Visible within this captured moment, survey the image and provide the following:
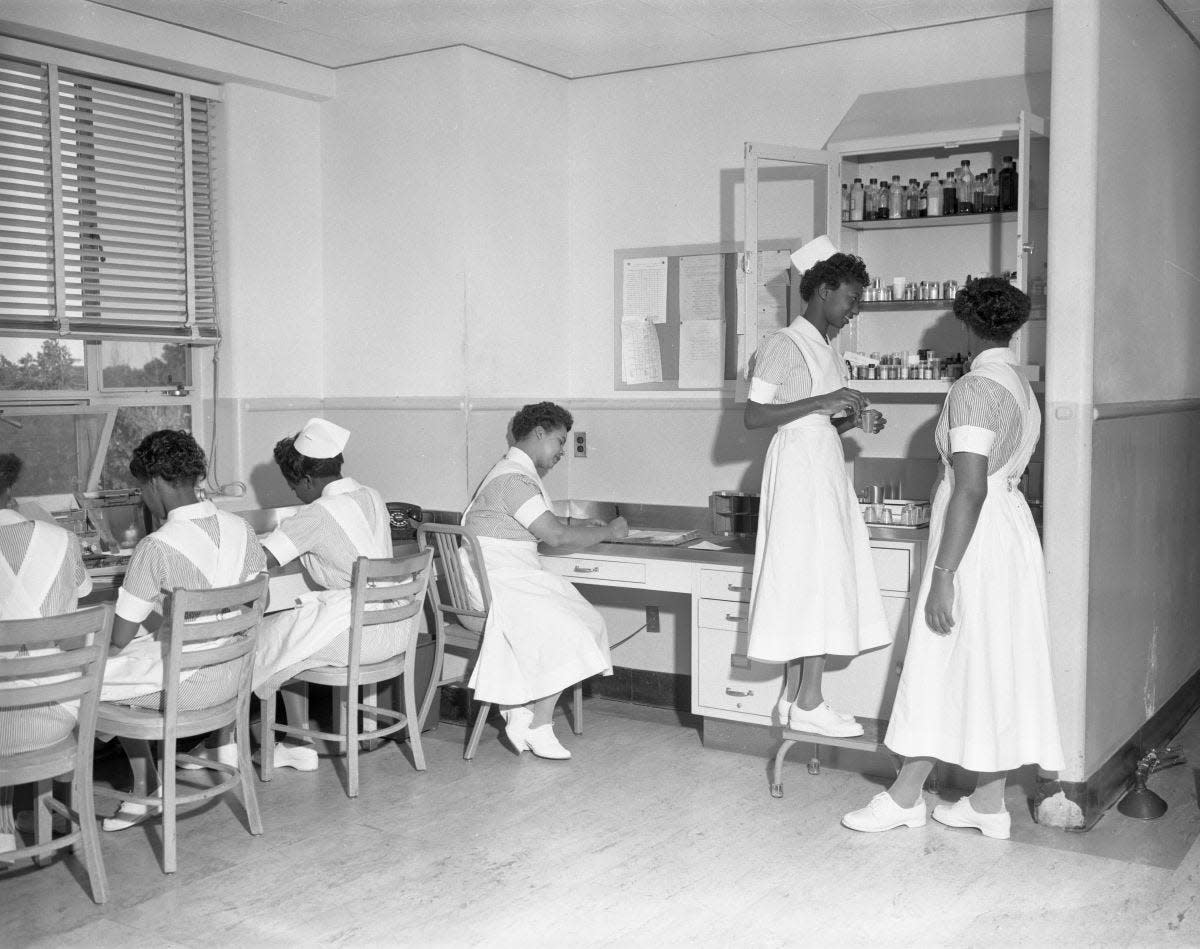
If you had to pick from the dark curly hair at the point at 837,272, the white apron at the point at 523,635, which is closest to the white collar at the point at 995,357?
the dark curly hair at the point at 837,272

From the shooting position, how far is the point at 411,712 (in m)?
4.43

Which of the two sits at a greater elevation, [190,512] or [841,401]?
[841,401]

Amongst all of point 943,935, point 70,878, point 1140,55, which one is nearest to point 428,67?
point 1140,55

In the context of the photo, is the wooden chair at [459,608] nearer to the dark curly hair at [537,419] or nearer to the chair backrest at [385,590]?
the chair backrest at [385,590]

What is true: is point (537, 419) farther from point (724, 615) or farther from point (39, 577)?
point (39, 577)

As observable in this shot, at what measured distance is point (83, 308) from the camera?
482 cm

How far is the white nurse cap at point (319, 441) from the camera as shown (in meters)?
4.35

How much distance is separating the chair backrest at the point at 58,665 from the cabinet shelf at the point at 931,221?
3.00m

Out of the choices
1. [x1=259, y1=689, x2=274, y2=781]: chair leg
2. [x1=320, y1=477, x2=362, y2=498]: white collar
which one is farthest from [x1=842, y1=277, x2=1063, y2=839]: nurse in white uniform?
[x1=259, y1=689, x2=274, y2=781]: chair leg

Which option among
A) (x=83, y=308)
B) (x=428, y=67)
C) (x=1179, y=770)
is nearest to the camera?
(x=1179, y=770)

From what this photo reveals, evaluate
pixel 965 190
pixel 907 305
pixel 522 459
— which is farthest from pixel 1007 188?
pixel 522 459

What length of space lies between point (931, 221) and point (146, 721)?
314cm

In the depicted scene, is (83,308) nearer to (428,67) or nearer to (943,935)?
(428,67)

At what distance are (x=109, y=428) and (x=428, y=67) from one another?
1.90 meters
